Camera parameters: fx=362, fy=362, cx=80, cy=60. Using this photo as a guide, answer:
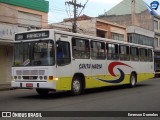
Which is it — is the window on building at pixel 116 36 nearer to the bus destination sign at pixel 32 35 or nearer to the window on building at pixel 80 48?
the window on building at pixel 80 48

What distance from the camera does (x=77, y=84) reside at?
17.5 m

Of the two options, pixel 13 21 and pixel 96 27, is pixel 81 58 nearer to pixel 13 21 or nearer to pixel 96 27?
pixel 13 21

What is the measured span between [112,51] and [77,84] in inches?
188

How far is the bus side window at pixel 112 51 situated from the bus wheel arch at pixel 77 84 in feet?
10.9

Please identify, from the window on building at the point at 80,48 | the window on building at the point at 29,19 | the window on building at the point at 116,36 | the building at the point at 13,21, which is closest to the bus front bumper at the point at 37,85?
the window on building at the point at 80,48

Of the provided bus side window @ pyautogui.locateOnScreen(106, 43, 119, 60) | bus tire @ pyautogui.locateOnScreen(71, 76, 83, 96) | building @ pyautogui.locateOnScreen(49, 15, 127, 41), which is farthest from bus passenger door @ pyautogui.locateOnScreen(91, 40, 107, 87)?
building @ pyautogui.locateOnScreen(49, 15, 127, 41)

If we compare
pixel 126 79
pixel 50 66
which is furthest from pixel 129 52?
pixel 50 66

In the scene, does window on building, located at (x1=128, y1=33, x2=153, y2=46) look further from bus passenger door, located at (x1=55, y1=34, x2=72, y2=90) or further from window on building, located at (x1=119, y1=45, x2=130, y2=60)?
bus passenger door, located at (x1=55, y1=34, x2=72, y2=90)

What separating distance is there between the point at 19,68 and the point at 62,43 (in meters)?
2.28

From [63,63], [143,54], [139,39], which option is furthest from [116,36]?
[63,63]

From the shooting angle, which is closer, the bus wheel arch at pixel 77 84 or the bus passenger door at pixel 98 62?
the bus wheel arch at pixel 77 84

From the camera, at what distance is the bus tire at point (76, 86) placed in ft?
56.5

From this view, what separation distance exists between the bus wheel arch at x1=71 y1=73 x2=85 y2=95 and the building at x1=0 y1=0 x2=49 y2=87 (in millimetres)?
10078

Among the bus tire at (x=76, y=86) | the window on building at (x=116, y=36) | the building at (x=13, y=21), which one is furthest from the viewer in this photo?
the window on building at (x=116, y=36)
